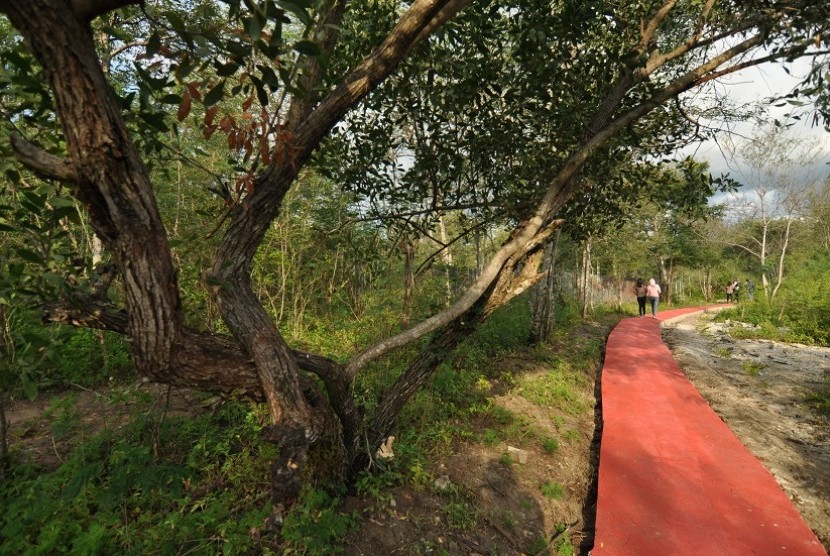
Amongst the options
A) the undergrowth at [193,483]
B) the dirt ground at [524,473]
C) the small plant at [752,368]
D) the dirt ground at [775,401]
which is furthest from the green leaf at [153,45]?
the small plant at [752,368]

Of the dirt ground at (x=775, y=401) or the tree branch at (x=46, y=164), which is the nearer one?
the tree branch at (x=46, y=164)

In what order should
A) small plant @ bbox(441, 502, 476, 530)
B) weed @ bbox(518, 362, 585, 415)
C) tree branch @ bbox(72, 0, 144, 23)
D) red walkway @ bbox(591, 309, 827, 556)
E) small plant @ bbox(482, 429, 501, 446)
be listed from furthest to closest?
weed @ bbox(518, 362, 585, 415)
small plant @ bbox(482, 429, 501, 446)
small plant @ bbox(441, 502, 476, 530)
red walkway @ bbox(591, 309, 827, 556)
tree branch @ bbox(72, 0, 144, 23)

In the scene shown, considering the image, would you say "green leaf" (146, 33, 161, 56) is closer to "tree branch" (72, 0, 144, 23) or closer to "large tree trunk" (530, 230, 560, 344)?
"tree branch" (72, 0, 144, 23)

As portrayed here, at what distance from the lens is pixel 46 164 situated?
5.19 feet

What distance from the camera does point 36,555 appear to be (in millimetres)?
2420

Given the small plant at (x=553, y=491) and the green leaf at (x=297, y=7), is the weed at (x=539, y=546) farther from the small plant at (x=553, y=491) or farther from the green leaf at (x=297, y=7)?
the green leaf at (x=297, y=7)

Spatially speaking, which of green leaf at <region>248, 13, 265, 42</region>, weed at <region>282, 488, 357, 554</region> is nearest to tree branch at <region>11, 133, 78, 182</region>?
green leaf at <region>248, 13, 265, 42</region>

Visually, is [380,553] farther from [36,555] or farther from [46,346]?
[46,346]

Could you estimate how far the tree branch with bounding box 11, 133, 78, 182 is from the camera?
1.55 metres

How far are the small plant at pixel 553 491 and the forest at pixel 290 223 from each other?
0.05ft

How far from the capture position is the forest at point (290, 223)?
176 centimetres

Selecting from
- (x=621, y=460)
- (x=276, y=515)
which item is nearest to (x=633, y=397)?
(x=621, y=460)

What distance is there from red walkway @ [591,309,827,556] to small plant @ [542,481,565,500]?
40 centimetres

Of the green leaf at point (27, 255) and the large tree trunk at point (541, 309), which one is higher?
the green leaf at point (27, 255)
